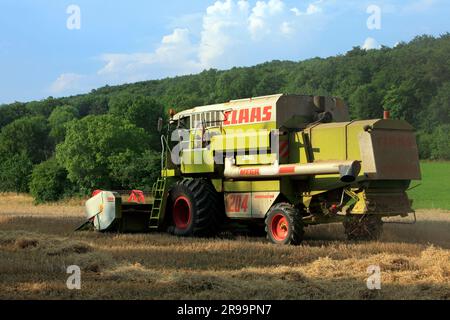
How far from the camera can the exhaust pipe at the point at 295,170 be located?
492 inches

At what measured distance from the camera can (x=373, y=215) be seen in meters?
14.1

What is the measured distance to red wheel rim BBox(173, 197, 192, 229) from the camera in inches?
635

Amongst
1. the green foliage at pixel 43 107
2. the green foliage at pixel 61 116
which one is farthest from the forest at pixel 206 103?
the green foliage at pixel 43 107

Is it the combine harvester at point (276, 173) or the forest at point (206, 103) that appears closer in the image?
the combine harvester at point (276, 173)

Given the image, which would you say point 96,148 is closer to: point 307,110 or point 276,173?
point 307,110

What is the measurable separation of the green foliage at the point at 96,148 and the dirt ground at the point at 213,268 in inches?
1345

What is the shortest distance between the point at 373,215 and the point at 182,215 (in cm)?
486

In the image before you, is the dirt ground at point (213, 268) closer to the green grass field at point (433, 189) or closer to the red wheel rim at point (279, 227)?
the red wheel rim at point (279, 227)

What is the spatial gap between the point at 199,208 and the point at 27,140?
69.5 m

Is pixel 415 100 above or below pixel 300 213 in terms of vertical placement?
above

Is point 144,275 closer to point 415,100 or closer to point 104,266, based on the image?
point 104,266

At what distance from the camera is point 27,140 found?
80.4 meters

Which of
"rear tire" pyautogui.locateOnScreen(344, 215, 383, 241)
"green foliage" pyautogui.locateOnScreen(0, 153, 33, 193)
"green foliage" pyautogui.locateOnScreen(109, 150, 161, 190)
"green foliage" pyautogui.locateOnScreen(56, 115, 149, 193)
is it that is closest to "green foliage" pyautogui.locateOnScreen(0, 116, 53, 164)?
"green foliage" pyautogui.locateOnScreen(0, 153, 33, 193)

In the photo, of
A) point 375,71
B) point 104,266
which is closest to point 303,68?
point 375,71
